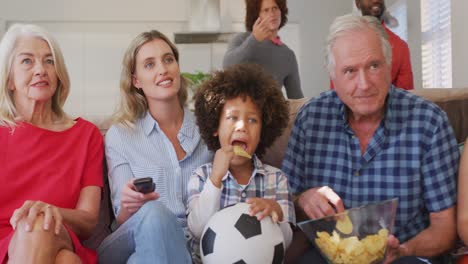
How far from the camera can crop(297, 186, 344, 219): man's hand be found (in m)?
1.66

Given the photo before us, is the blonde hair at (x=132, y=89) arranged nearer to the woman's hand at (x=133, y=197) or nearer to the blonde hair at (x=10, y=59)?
the blonde hair at (x=10, y=59)

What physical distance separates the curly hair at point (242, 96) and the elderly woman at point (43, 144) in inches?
15.0

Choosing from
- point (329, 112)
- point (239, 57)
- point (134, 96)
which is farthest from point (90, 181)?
point (239, 57)

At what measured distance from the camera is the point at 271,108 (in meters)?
1.95

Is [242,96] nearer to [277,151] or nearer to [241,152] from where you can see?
[241,152]

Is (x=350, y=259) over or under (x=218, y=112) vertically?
under

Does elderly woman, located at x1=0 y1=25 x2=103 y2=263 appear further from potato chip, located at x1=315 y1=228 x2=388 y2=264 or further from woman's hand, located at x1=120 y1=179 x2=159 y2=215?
potato chip, located at x1=315 y1=228 x2=388 y2=264

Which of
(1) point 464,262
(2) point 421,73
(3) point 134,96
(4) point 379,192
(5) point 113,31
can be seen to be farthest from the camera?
(5) point 113,31

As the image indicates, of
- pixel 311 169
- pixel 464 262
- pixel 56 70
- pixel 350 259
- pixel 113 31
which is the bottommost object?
pixel 464 262

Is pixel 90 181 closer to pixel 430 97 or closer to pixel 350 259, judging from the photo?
pixel 350 259

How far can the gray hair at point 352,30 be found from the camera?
1.85 m

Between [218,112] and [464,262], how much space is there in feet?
2.92

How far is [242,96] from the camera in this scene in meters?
1.90

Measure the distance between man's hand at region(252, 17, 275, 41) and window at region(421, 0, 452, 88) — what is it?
1337 mm
